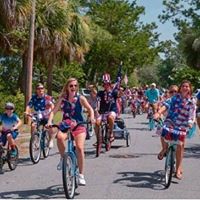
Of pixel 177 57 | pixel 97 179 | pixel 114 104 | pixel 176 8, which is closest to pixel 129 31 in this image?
pixel 176 8

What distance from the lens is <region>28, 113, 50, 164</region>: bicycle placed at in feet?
36.2

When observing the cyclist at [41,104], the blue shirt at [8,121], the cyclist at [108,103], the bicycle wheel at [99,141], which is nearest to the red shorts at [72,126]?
the blue shirt at [8,121]

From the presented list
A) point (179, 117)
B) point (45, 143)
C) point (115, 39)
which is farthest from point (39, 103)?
point (115, 39)

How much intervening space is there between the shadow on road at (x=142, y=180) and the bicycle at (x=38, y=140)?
7.23ft

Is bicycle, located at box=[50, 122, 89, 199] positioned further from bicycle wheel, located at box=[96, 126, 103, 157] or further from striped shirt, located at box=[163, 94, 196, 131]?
bicycle wheel, located at box=[96, 126, 103, 157]

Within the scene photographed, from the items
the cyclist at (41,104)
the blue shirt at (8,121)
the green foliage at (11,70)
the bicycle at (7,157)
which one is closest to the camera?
the bicycle at (7,157)

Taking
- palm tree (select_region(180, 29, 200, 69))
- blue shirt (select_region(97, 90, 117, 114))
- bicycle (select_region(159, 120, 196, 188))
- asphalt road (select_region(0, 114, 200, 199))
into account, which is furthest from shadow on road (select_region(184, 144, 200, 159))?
palm tree (select_region(180, 29, 200, 69))

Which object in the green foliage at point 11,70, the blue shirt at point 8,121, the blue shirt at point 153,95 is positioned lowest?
the blue shirt at point 8,121

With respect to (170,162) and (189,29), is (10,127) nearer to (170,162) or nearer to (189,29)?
(170,162)

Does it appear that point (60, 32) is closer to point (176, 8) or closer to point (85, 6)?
point (176, 8)

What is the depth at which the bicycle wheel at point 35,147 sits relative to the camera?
10914 mm

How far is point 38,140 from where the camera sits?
37.2 ft

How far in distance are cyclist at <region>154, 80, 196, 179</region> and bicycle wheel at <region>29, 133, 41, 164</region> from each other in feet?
10.5

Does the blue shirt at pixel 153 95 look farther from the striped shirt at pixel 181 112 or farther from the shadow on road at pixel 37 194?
the shadow on road at pixel 37 194
